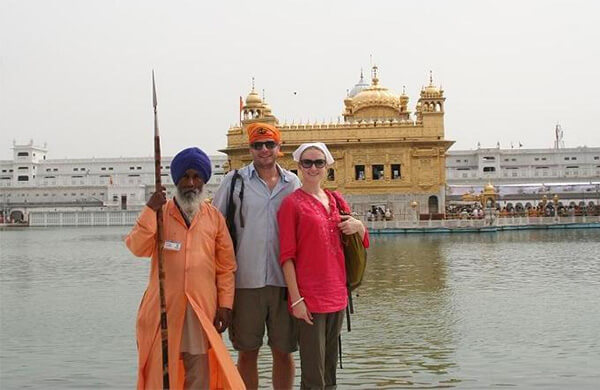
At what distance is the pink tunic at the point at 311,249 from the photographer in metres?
4.41

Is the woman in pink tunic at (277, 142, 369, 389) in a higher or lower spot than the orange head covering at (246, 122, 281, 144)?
lower

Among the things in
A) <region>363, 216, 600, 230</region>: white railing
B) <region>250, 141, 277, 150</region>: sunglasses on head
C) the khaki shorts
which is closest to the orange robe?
the khaki shorts

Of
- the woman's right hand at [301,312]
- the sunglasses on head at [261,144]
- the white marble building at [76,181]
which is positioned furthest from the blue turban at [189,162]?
the white marble building at [76,181]

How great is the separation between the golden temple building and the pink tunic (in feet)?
115

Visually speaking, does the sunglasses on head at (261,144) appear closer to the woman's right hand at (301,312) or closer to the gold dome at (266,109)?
the woman's right hand at (301,312)

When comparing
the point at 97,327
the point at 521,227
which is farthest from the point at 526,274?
the point at 521,227

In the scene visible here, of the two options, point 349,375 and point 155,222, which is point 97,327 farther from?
point 155,222

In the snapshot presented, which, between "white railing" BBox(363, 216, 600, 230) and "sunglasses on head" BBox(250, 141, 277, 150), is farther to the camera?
"white railing" BBox(363, 216, 600, 230)

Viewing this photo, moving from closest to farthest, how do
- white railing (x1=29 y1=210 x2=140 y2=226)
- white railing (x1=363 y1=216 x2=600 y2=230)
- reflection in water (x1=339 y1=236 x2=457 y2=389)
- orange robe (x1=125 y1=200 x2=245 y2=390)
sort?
orange robe (x1=125 y1=200 x2=245 y2=390), reflection in water (x1=339 y1=236 x2=457 y2=389), white railing (x1=363 y1=216 x2=600 y2=230), white railing (x1=29 y1=210 x2=140 y2=226)

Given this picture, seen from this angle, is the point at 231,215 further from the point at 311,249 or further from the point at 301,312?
the point at 301,312

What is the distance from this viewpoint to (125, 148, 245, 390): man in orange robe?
13.9ft

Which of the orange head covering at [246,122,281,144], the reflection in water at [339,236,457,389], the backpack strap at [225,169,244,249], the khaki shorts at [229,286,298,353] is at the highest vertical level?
the orange head covering at [246,122,281,144]

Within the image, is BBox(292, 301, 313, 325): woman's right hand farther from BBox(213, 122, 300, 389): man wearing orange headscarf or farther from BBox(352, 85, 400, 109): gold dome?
BBox(352, 85, 400, 109): gold dome

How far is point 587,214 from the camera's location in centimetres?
3941
